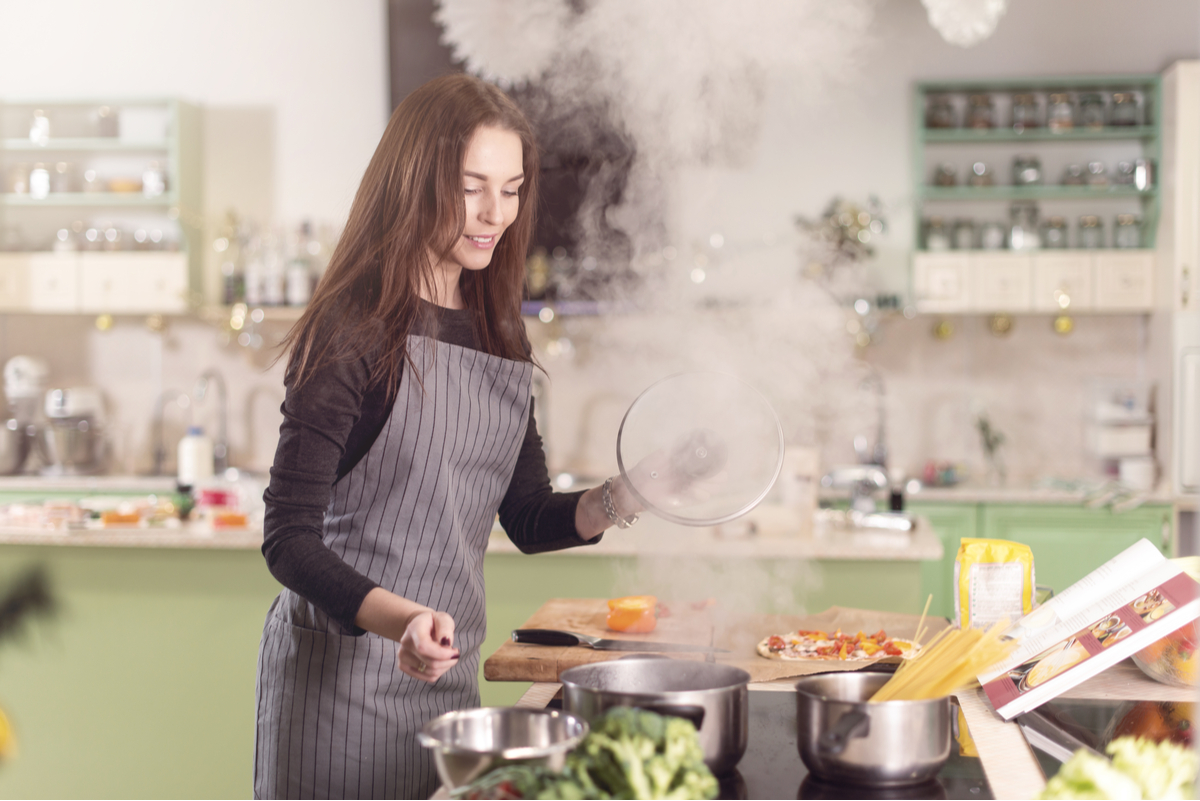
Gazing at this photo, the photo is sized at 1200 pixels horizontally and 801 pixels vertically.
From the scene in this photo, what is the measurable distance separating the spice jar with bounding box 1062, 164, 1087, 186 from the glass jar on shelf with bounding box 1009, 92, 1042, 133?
0.73 ft

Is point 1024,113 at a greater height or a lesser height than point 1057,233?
greater

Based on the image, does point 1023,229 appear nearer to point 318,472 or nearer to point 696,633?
point 696,633

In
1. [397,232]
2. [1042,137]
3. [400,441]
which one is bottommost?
[400,441]

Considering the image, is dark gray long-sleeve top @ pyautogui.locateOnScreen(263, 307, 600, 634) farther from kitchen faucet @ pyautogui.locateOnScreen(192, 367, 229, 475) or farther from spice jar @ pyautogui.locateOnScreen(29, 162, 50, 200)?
spice jar @ pyautogui.locateOnScreen(29, 162, 50, 200)

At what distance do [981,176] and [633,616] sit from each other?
3093mm

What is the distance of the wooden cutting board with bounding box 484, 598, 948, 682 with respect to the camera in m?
1.40

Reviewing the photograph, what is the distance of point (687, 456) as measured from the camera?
4.16ft

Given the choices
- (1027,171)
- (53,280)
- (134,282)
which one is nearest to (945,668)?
(1027,171)

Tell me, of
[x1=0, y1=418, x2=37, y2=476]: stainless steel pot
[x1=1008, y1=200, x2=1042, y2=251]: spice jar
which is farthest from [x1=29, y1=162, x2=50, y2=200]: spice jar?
[x1=1008, y1=200, x2=1042, y2=251]: spice jar

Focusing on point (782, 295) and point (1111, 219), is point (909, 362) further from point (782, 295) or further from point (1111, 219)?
point (1111, 219)

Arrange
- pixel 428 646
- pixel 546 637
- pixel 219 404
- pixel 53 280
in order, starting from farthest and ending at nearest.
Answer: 1. pixel 219 404
2. pixel 53 280
3. pixel 546 637
4. pixel 428 646

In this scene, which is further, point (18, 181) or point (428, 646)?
point (18, 181)

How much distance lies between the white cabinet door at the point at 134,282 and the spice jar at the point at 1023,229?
3433mm

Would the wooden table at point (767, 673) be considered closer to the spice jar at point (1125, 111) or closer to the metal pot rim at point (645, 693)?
the metal pot rim at point (645, 693)
